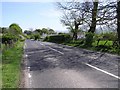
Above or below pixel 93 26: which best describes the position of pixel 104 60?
below

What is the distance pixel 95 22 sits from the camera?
121 feet

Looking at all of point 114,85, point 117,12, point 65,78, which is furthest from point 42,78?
point 117,12

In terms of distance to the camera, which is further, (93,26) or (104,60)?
(93,26)

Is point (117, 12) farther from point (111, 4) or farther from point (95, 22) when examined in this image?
point (95, 22)

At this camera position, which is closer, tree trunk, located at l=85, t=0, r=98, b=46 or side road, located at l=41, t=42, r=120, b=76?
side road, located at l=41, t=42, r=120, b=76

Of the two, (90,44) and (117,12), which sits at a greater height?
(117,12)

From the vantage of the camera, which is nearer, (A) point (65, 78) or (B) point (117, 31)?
(A) point (65, 78)

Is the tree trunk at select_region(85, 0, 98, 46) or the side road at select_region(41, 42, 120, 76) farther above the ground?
the tree trunk at select_region(85, 0, 98, 46)

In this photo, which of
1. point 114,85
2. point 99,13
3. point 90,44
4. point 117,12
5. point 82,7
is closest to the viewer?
point 114,85

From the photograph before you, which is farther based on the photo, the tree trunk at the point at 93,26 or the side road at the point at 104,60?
the tree trunk at the point at 93,26

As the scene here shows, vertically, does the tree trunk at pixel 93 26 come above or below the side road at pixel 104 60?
above

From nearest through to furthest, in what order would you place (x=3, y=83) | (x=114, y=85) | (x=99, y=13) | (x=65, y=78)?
(x=114, y=85) < (x=3, y=83) < (x=65, y=78) < (x=99, y=13)

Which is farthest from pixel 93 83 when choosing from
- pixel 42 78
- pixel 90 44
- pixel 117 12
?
pixel 90 44

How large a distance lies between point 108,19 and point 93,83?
79.7 ft
